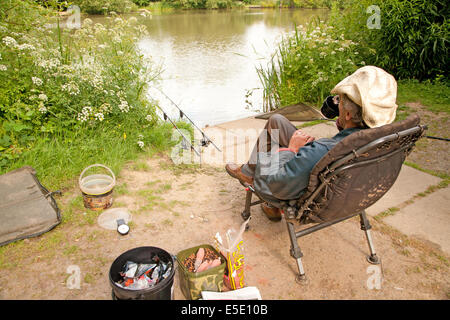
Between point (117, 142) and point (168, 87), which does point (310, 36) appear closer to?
point (168, 87)

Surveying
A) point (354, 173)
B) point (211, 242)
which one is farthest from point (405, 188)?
point (211, 242)

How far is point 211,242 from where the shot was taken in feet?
9.14

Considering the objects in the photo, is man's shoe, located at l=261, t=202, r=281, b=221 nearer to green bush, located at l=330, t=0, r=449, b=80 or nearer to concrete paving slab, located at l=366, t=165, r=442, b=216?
concrete paving slab, located at l=366, t=165, r=442, b=216

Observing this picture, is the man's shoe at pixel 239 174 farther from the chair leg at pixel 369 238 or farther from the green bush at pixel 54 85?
the green bush at pixel 54 85

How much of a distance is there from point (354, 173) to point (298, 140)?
62 centimetres

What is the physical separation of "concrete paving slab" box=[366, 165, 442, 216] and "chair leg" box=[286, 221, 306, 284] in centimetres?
108

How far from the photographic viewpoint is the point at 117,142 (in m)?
4.06

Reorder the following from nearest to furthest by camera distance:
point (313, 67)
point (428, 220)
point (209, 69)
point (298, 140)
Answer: point (298, 140), point (428, 220), point (313, 67), point (209, 69)

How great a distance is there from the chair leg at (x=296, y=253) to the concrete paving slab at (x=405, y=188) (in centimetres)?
108

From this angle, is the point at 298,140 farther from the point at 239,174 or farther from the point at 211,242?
the point at 211,242

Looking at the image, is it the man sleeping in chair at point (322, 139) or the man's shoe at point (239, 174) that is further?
the man's shoe at point (239, 174)

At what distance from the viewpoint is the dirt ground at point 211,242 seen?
7.54 feet

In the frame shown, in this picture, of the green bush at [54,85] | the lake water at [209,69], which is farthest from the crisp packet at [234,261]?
the lake water at [209,69]

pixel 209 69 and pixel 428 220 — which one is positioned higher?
pixel 209 69
